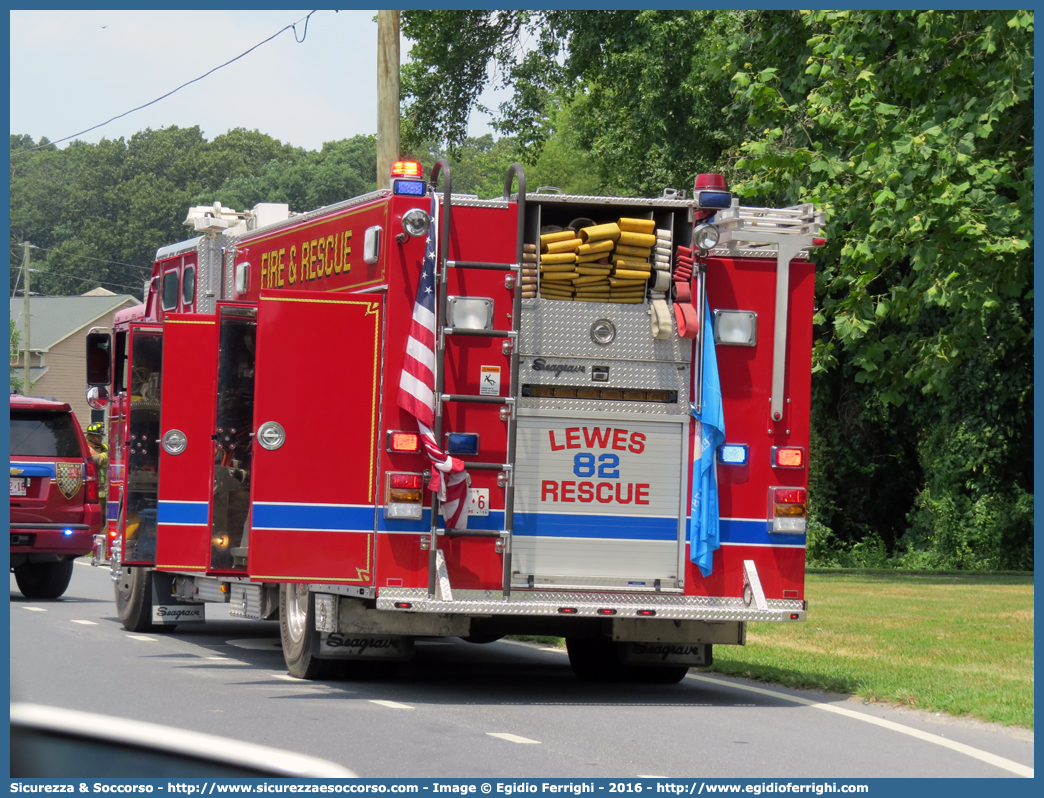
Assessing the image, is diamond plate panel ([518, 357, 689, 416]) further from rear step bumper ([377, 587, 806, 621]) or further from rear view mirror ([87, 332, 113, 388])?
rear view mirror ([87, 332, 113, 388])

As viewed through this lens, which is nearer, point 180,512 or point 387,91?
point 180,512

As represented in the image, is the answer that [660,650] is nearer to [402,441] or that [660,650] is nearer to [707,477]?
[707,477]

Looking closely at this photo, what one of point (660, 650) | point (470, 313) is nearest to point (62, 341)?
point (660, 650)

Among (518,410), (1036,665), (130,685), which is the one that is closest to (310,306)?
(518,410)

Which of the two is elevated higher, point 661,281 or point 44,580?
point 661,281

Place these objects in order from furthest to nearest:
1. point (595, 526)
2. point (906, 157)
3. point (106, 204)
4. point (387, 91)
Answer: point (106, 204) → point (387, 91) → point (906, 157) → point (595, 526)

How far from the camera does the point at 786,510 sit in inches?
416

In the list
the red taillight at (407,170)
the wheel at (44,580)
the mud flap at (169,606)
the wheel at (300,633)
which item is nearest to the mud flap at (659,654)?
the wheel at (300,633)

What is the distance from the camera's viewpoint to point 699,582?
34.1 ft

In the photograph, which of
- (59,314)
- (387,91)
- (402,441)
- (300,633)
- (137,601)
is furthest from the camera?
(59,314)

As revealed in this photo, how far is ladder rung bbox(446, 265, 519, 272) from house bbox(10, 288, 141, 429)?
2721 inches

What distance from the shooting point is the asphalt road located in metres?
7.92

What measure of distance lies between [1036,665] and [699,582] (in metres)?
3.61

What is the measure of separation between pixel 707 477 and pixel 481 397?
5.32ft
